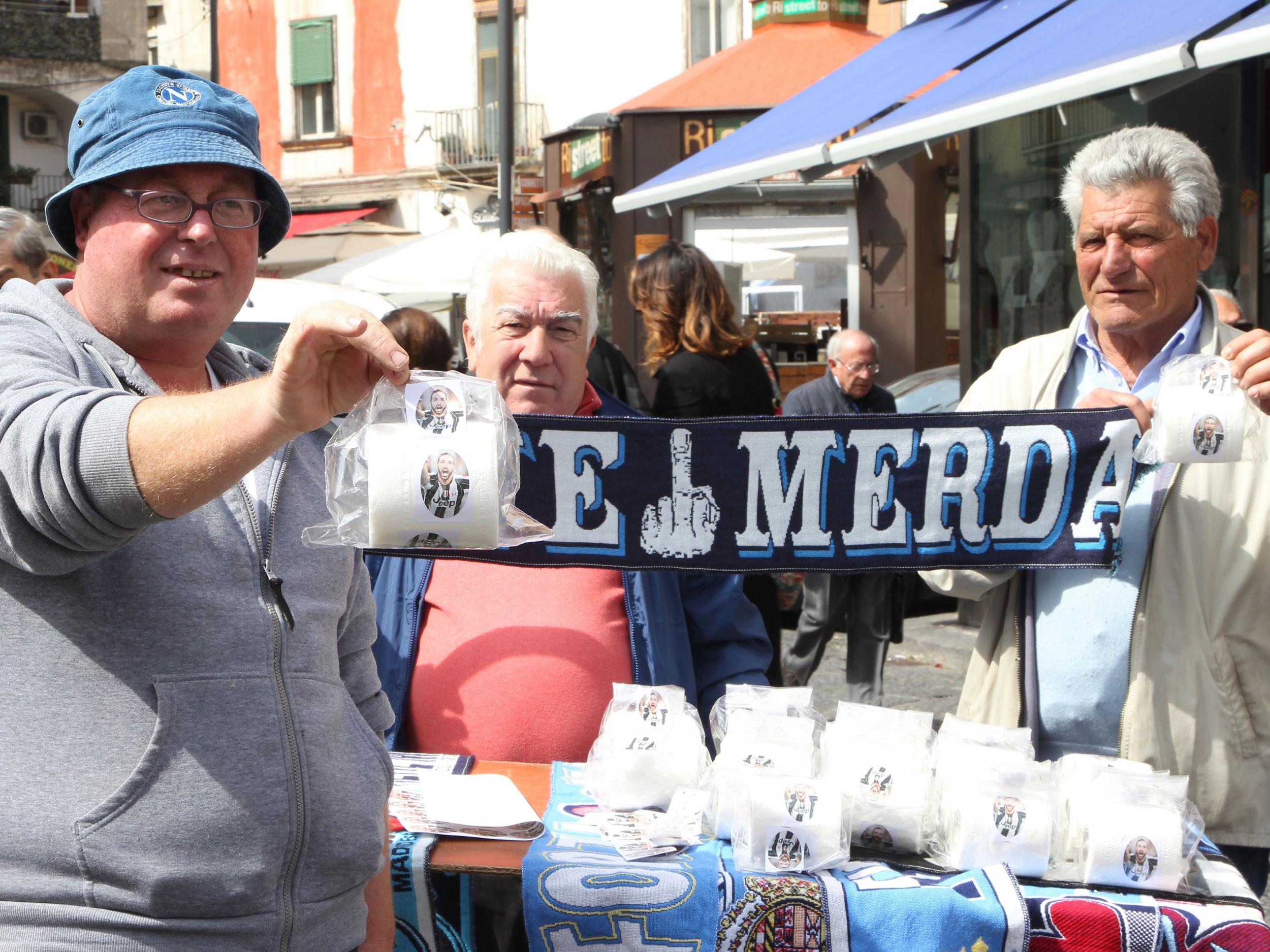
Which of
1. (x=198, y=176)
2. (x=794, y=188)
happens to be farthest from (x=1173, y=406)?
(x=794, y=188)

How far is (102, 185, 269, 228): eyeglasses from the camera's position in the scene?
5.79 feet

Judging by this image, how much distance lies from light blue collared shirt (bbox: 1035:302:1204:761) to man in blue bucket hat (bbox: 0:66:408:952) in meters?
1.52

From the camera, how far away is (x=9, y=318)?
165 cm

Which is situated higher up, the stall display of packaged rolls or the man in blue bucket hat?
the man in blue bucket hat

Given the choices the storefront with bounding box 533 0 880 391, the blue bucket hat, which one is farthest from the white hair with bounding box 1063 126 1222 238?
the storefront with bounding box 533 0 880 391

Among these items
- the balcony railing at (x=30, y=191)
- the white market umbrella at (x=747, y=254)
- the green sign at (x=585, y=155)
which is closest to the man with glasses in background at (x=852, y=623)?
the white market umbrella at (x=747, y=254)

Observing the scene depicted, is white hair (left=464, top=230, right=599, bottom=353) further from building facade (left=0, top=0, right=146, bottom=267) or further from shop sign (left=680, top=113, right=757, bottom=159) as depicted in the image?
building facade (left=0, top=0, right=146, bottom=267)

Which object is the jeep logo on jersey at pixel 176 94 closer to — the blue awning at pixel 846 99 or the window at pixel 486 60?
the blue awning at pixel 846 99

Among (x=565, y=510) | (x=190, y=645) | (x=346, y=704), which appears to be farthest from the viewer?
(x=565, y=510)

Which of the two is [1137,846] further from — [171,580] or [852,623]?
[852,623]

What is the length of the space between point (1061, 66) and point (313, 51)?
2540 centimetres

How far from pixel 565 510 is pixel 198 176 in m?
1.42

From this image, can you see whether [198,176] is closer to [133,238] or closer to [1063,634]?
[133,238]

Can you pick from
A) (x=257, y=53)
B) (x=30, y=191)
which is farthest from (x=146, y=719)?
(x=30, y=191)
